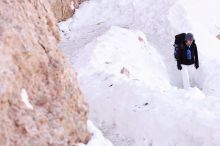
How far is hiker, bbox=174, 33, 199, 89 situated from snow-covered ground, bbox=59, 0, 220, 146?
538mm

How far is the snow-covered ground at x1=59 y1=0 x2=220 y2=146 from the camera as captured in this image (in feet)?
28.2

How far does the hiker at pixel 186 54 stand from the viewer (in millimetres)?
12305

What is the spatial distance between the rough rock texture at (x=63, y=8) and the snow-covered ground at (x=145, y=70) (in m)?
0.28

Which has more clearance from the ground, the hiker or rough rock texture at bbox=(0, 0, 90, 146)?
rough rock texture at bbox=(0, 0, 90, 146)

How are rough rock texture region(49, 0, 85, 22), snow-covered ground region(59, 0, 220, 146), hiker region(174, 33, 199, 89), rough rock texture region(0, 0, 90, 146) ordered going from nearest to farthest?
rough rock texture region(0, 0, 90, 146)
snow-covered ground region(59, 0, 220, 146)
hiker region(174, 33, 199, 89)
rough rock texture region(49, 0, 85, 22)

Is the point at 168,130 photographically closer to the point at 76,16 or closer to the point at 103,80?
the point at 103,80

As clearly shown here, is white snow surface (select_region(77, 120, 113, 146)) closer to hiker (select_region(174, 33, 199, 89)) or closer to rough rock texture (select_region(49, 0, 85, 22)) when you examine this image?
hiker (select_region(174, 33, 199, 89))

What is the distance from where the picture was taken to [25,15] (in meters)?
6.20

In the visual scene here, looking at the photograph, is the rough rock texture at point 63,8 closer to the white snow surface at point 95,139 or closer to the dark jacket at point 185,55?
the dark jacket at point 185,55

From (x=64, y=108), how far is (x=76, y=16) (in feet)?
38.5

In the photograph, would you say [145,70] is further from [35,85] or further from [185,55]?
[35,85]

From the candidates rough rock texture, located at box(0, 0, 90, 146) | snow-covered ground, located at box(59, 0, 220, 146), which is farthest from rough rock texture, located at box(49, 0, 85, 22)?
rough rock texture, located at box(0, 0, 90, 146)

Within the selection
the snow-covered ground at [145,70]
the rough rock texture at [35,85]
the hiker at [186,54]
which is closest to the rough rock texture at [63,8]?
the snow-covered ground at [145,70]

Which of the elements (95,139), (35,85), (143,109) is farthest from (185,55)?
(35,85)
